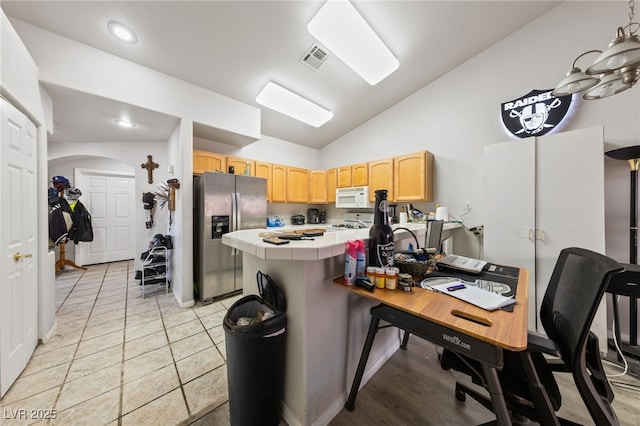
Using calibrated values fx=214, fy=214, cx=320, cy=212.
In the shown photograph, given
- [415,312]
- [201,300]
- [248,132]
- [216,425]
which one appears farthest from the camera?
[248,132]

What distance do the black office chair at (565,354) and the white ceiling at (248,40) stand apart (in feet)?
8.54

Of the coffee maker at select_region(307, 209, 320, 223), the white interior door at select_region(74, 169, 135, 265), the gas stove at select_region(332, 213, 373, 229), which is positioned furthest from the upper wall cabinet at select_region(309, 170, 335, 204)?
the white interior door at select_region(74, 169, 135, 265)

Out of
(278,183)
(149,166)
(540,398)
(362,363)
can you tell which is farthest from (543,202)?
(149,166)

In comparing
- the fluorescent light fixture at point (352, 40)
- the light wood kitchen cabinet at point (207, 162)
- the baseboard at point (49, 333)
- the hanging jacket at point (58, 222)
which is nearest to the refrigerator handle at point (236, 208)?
the light wood kitchen cabinet at point (207, 162)

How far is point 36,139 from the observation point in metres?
1.93

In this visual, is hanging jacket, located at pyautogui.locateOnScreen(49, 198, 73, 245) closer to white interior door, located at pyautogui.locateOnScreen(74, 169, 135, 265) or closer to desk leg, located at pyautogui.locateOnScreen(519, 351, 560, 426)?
white interior door, located at pyautogui.locateOnScreen(74, 169, 135, 265)

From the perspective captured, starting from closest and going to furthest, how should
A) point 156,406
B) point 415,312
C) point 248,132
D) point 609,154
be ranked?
1. point 415,312
2. point 156,406
3. point 609,154
4. point 248,132

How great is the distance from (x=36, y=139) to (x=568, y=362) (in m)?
3.95

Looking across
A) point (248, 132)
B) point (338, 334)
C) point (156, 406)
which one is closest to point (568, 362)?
point (338, 334)

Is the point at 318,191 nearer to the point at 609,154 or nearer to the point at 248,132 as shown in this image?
the point at 248,132

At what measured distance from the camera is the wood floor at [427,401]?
1324 mm

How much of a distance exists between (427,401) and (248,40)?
3554 mm

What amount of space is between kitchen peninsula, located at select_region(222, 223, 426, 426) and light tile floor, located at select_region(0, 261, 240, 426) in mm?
630

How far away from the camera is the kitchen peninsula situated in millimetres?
1138
